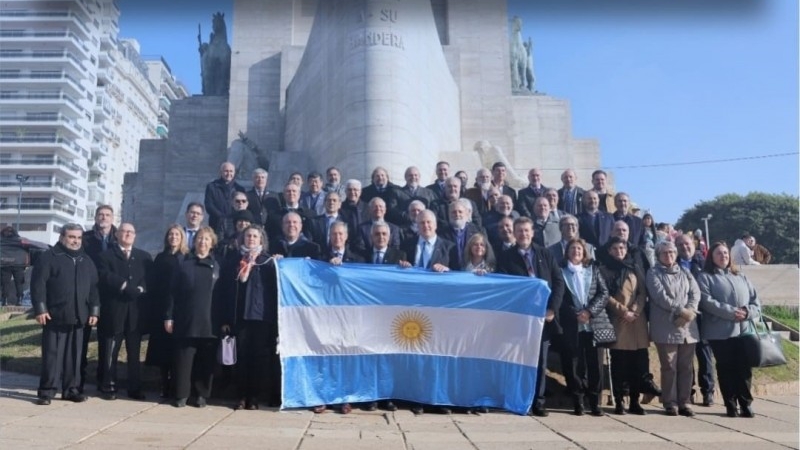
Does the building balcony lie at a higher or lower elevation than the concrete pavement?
higher

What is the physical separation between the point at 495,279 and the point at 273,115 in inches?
811

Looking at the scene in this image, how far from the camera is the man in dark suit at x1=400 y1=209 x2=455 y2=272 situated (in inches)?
287

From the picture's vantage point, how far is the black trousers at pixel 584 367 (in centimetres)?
684

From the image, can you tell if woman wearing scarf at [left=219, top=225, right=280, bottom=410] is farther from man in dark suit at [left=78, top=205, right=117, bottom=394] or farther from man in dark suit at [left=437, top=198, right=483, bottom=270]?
man in dark suit at [left=437, top=198, right=483, bottom=270]

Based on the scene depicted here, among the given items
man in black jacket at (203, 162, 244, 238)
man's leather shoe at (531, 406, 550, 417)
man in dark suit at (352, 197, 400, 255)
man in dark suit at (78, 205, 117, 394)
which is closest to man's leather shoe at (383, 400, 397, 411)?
man's leather shoe at (531, 406, 550, 417)

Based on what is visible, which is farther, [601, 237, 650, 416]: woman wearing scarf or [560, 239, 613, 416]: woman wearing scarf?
[601, 237, 650, 416]: woman wearing scarf

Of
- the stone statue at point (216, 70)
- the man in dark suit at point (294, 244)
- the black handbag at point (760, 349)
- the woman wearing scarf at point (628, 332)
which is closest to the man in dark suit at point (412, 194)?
the man in dark suit at point (294, 244)

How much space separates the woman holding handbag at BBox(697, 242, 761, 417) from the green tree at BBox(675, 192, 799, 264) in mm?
52862

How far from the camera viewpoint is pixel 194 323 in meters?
6.71

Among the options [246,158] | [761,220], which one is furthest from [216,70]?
[761,220]

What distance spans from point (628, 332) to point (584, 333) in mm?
518

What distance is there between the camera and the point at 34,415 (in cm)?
576

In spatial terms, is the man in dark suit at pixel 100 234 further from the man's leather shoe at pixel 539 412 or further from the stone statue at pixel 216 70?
the stone statue at pixel 216 70

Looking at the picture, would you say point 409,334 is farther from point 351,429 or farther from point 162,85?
point 162,85
